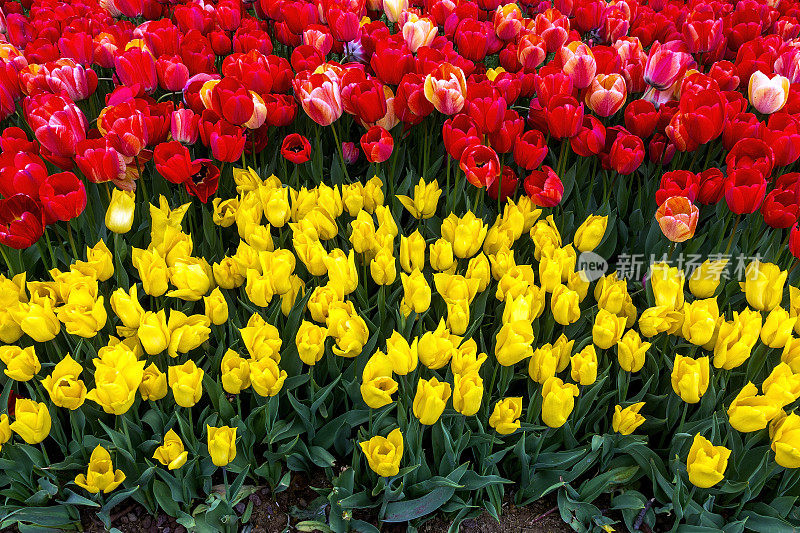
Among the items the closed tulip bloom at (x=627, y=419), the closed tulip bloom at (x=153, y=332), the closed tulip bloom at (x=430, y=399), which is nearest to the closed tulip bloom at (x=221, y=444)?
the closed tulip bloom at (x=153, y=332)

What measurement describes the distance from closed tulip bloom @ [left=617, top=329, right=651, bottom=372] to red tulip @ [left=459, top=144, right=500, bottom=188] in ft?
2.42

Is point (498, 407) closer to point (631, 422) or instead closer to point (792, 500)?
point (631, 422)

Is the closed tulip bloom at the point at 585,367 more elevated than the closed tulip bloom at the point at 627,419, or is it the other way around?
the closed tulip bloom at the point at 585,367

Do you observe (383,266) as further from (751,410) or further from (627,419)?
(751,410)

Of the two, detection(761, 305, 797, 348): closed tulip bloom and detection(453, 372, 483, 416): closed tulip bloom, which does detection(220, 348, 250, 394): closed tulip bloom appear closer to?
detection(453, 372, 483, 416): closed tulip bloom

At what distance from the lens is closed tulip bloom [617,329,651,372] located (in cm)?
184

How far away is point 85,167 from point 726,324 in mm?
1960

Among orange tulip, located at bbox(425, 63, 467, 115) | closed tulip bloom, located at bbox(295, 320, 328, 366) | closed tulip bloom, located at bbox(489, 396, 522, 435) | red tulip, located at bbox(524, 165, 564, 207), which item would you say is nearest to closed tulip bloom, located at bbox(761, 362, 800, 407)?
closed tulip bloom, located at bbox(489, 396, 522, 435)

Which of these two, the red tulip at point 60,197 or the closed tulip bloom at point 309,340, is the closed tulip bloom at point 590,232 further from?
the red tulip at point 60,197

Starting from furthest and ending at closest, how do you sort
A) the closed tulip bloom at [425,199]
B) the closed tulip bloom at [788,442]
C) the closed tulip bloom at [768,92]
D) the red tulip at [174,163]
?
1. the closed tulip bloom at [768,92]
2. the closed tulip bloom at [425,199]
3. the red tulip at [174,163]
4. the closed tulip bloom at [788,442]

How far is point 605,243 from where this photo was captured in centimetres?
266

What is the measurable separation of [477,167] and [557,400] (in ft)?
3.01

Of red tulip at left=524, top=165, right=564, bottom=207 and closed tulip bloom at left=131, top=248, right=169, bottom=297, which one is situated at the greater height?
red tulip at left=524, top=165, right=564, bottom=207

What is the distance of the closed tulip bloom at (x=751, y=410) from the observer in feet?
5.31
